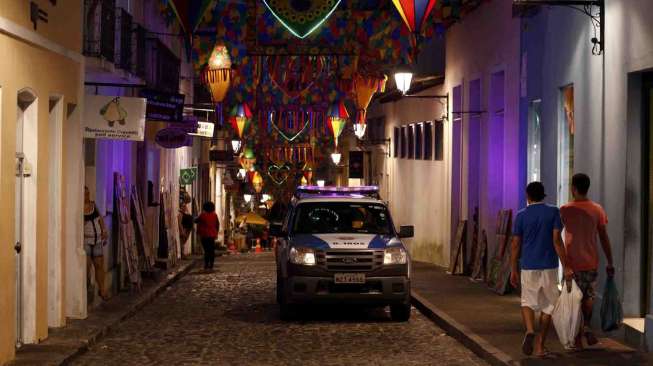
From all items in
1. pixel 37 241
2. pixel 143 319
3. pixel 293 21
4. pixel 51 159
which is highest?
pixel 293 21

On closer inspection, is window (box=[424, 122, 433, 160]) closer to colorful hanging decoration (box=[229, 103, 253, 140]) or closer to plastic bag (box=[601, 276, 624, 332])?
colorful hanging decoration (box=[229, 103, 253, 140])

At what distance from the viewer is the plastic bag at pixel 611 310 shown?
13.2 metres

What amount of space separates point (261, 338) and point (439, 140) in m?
16.3

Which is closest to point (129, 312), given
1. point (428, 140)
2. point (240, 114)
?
point (428, 140)

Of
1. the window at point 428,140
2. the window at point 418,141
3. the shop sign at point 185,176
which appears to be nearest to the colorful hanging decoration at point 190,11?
the window at point 428,140

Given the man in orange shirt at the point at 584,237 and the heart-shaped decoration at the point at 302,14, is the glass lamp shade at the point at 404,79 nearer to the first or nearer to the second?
the heart-shaped decoration at the point at 302,14

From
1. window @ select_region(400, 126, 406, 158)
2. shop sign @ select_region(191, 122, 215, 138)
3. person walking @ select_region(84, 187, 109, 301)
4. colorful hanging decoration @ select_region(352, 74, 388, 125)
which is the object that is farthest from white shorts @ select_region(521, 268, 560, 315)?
window @ select_region(400, 126, 406, 158)

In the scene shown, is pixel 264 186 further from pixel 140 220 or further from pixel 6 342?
pixel 6 342

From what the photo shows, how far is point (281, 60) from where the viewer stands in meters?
31.7

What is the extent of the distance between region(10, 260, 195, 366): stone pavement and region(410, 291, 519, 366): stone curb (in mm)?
4794

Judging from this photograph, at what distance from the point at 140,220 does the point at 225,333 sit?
7.89 meters

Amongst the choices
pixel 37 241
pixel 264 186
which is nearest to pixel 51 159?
pixel 37 241

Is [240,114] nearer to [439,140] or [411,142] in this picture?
[411,142]

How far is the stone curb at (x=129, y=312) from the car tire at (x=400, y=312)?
420 cm
